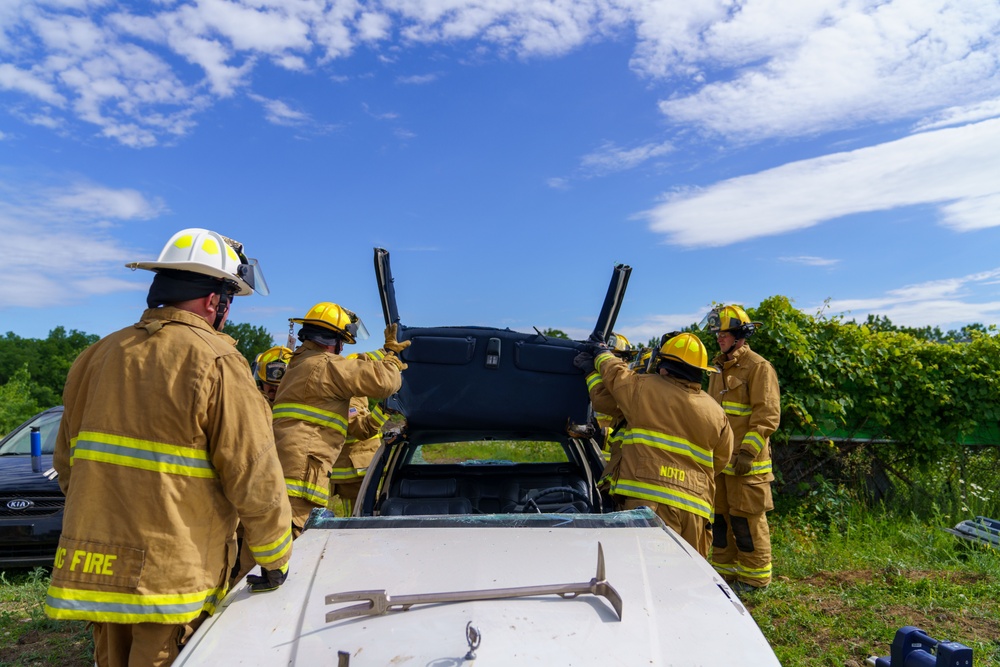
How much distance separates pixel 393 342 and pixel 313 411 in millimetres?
754

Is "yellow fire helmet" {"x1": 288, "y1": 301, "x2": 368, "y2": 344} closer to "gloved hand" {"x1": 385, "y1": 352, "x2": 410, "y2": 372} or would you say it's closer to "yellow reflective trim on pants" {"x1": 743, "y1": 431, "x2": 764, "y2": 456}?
"gloved hand" {"x1": 385, "y1": 352, "x2": 410, "y2": 372}

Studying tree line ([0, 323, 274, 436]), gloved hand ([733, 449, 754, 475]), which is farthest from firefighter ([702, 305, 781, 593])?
tree line ([0, 323, 274, 436])

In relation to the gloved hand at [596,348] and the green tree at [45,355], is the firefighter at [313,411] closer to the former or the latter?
the gloved hand at [596,348]

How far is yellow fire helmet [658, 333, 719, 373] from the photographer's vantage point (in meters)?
4.24

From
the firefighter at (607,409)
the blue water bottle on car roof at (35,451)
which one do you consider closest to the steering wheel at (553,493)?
the firefighter at (607,409)

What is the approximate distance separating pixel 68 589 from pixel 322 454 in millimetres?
2395

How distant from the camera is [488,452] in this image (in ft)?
18.0

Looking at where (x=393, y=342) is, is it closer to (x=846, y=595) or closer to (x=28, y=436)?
(x=846, y=595)

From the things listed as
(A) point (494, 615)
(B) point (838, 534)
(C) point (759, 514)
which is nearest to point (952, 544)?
(B) point (838, 534)

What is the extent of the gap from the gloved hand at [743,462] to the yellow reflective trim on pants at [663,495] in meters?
1.64

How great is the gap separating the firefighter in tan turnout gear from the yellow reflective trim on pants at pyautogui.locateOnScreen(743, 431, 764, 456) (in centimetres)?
431

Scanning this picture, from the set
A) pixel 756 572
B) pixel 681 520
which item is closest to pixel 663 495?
pixel 681 520

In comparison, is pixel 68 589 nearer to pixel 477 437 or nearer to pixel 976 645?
pixel 477 437

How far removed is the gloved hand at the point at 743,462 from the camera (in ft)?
18.8
